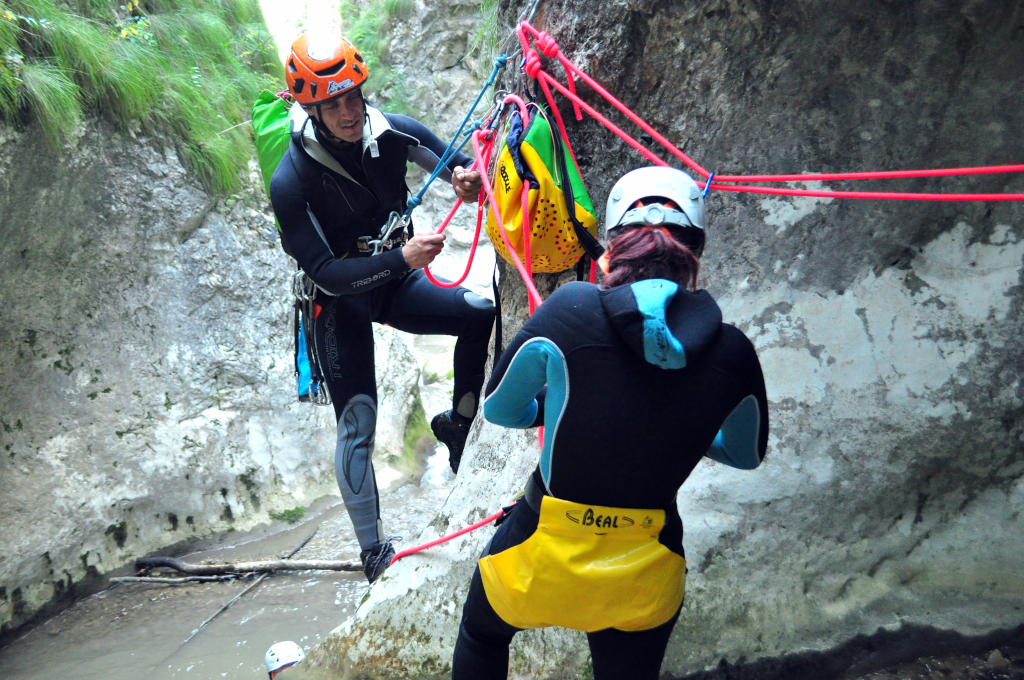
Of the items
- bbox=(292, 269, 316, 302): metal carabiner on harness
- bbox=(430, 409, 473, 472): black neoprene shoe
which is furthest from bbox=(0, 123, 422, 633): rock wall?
bbox=(430, 409, 473, 472): black neoprene shoe

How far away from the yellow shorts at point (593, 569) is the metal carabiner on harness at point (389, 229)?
1.63 m

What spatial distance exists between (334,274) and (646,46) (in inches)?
52.1

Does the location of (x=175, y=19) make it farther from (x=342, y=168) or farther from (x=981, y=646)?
(x=981, y=646)

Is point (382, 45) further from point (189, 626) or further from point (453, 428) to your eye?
point (189, 626)

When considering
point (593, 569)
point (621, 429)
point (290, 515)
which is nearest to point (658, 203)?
point (621, 429)

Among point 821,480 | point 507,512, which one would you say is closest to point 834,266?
point 821,480

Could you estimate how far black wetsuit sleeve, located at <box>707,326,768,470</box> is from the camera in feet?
4.19

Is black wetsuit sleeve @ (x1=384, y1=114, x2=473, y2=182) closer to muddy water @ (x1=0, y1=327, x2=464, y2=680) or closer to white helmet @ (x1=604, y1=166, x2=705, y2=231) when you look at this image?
white helmet @ (x1=604, y1=166, x2=705, y2=231)

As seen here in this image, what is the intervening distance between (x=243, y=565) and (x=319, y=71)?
8.76 feet

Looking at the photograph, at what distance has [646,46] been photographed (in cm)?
225

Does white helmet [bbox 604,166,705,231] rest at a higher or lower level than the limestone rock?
higher

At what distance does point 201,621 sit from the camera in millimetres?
3348

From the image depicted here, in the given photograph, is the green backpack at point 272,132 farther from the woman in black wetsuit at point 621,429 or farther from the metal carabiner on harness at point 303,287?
the woman in black wetsuit at point 621,429

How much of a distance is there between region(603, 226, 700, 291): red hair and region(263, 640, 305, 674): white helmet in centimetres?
209
